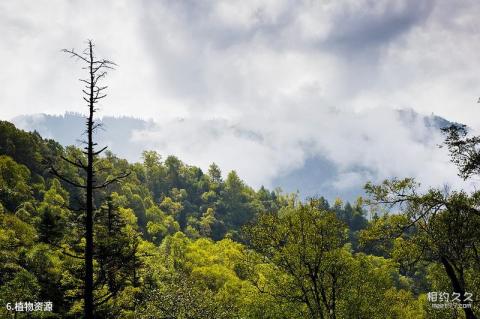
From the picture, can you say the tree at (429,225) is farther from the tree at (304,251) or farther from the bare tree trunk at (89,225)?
the bare tree trunk at (89,225)

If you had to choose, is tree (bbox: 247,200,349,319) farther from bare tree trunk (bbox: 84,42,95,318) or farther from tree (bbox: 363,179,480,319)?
bare tree trunk (bbox: 84,42,95,318)

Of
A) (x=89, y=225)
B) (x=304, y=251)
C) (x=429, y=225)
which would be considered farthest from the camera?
(x=304, y=251)

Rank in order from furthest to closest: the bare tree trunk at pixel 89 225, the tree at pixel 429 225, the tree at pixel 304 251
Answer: the tree at pixel 304 251
the tree at pixel 429 225
the bare tree trunk at pixel 89 225

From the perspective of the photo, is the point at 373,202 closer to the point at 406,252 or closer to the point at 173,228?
the point at 406,252

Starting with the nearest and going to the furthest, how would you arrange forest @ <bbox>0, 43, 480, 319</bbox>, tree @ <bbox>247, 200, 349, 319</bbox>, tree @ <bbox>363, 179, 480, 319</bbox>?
forest @ <bbox>0, 43, 480, 319</bbox>, tree @ <bbox>363, 179, 480, 319</bbox>, tree @ <bbox>247, 200, 349, 319</bbox>

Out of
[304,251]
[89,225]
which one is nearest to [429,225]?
[304,251]

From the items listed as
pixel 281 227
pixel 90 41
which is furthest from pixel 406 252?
pixel 90 41

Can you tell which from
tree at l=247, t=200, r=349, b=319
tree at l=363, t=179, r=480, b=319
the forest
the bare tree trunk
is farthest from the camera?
tree at l=247, t=200, r=349, b=319

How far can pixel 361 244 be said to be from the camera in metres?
21.4

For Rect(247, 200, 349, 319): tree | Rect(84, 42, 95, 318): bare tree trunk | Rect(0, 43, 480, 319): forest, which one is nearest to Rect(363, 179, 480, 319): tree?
Rect(0, 43, 480, 319): forest

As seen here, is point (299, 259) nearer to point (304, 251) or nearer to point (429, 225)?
point (304, 251)

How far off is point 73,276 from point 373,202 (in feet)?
85.8

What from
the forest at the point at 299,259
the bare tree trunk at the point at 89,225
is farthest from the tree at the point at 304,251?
the bare tree trunk at the point at 89,225

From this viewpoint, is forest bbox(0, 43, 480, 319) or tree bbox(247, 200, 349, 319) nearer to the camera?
forest bbox(0, 43, 480, 319)
